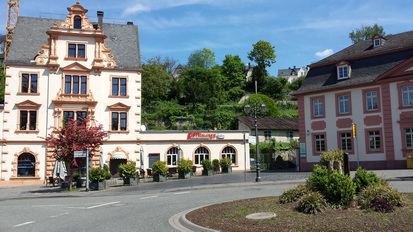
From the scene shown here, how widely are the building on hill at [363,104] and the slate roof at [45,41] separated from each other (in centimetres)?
1700

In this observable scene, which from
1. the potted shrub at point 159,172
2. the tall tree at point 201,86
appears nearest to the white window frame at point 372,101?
the potted shrub at point 159,172

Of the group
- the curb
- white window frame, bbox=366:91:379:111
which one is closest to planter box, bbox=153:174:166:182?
white window frame, bbox=366:91:379:111

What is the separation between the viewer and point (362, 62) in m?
34.0

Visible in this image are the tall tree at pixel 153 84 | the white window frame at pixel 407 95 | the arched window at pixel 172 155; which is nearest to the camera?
the white window frame at pixel 407 95

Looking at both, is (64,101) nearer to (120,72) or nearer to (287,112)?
(120,72)

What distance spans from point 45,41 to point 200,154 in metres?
18.7

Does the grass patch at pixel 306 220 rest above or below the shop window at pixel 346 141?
below

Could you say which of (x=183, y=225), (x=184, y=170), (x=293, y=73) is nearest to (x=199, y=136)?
(x=184, y=170)

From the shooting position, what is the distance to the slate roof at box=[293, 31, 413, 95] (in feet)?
104

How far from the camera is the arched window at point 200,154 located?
132 feet

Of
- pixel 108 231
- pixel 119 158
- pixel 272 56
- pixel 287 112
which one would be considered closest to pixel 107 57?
pixel 119 158

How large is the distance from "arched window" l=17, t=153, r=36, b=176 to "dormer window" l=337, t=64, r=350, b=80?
27716mm

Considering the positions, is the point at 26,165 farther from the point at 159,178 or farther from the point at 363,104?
the point at 363,104

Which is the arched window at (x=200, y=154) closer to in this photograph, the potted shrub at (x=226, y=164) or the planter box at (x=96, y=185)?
the potted shrub at (x=226, y=164)
